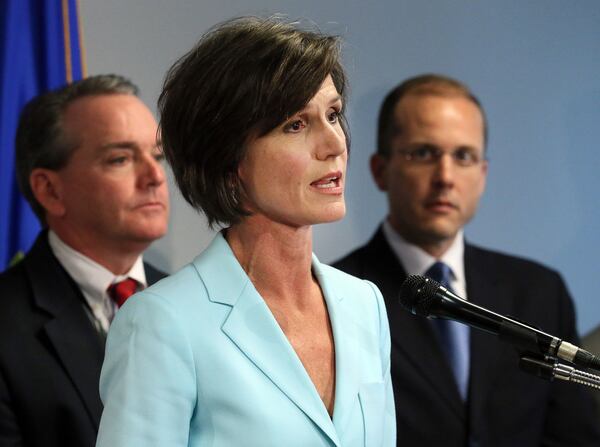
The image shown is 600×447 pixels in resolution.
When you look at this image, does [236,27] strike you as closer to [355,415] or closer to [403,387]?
[355,415]

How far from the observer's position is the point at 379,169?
10.0ft

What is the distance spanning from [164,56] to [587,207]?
5.43 ft

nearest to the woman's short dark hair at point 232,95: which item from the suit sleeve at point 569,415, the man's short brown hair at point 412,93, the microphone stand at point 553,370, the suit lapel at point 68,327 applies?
the microphone stand at point 553,370

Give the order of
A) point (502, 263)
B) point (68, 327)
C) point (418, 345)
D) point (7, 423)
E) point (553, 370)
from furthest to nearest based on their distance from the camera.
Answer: point (502, 263), point (418, 345), point (68, 327), point (7, 423), point (553, 370)

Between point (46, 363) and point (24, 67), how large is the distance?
1.05 metres

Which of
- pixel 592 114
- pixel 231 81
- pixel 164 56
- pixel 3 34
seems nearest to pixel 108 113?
pixel 164 56

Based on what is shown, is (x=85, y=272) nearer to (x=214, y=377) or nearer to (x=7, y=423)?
(x=7, y=423)

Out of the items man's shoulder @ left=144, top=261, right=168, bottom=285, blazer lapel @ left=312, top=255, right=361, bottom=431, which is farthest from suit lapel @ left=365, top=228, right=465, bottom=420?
blazer lapel @ left=312, top=255, right=361, bottom=431

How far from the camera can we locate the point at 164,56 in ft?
9.34

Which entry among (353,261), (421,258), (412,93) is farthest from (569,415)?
(412,93)

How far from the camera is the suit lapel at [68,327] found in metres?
2.36

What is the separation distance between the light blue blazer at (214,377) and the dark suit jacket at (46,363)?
86 cm

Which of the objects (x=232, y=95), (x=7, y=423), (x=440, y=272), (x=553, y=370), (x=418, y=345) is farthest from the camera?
(x=440, y=272)

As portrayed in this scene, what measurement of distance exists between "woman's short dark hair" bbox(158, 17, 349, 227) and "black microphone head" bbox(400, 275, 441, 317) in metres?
0.31
